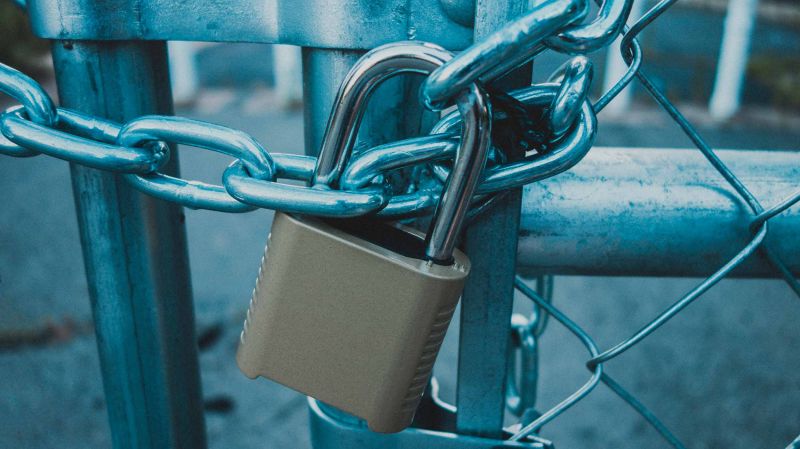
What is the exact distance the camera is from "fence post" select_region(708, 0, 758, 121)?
13.0 feet

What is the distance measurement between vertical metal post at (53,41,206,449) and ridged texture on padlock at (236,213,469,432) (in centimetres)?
12

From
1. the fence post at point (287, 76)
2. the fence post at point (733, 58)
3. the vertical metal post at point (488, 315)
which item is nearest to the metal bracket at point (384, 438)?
the vertical metal post at point (488, 315)

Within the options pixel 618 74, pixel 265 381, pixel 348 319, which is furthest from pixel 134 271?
pixel 618 74

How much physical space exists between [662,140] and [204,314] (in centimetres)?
261

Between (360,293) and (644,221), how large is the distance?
0.70ft

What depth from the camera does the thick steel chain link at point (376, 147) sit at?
31 centimetres

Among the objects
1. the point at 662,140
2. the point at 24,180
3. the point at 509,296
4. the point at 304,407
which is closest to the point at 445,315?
the point at 509,296

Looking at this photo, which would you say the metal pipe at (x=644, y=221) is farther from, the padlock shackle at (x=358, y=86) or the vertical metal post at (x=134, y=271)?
the vertical metal post at (x=134, y=271)

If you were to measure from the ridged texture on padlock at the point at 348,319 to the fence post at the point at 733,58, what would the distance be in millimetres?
4171

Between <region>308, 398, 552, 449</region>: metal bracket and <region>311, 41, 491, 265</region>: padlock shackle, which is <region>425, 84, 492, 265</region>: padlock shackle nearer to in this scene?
<region>311, 41, 491, 265</region>: padlock shackle

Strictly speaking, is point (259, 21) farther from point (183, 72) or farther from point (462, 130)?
point (183, 72)

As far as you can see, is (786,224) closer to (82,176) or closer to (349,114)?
(349,114)

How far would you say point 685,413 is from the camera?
1.75 meters

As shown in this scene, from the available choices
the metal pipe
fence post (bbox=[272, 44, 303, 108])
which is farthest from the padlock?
fence post (bbox=[272, 44, 303, 108])
